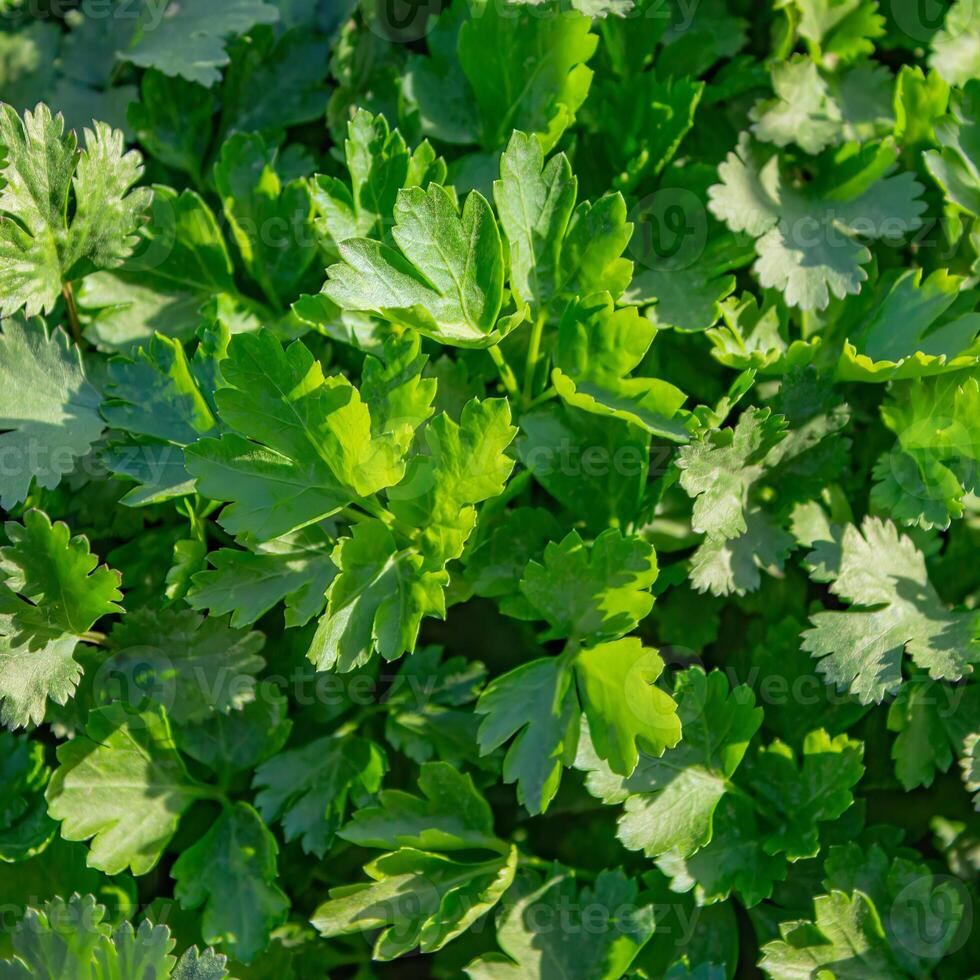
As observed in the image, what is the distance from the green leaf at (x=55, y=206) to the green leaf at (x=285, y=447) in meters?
0.28

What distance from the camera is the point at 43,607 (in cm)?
103

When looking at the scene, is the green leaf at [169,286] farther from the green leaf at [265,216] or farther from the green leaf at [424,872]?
the green leaf at [424,872]

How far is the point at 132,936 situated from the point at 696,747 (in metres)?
0.55

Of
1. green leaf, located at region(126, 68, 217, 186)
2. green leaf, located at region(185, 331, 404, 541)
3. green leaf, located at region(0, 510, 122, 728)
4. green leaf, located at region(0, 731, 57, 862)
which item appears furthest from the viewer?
green leaf, located at region(126, 68, 217, 186)

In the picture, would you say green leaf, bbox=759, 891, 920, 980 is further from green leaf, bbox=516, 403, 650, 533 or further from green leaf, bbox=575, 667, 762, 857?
green leaf, bbox=516, 403, 650, 533

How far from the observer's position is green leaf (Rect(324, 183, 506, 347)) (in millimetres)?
910

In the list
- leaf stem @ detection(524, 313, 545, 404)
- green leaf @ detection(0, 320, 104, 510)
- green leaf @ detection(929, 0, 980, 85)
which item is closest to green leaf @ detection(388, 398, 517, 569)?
leaf stem @ detection(524, 313, 545, 404)

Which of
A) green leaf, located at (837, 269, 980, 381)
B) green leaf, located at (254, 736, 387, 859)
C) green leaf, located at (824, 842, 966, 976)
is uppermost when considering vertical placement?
green leaf, located at (837, 269, 980, 381)

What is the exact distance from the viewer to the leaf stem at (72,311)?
1.11 metres

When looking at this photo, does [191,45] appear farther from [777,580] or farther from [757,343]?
[777,580]

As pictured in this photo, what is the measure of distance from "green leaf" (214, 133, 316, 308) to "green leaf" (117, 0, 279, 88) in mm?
96

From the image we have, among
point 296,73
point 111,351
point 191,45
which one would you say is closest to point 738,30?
point 296,73

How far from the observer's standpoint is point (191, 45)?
3.97 ft

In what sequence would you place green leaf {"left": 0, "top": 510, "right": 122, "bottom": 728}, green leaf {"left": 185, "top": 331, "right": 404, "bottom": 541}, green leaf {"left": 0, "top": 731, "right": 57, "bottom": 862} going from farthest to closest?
green leaf {"left": 0, "top": 731, "right": 57, "bottom": 862}, green leaf {"left": 0, "top": 510, "right": 122, "bottom": 728}, green leaf {"left": 185, "top": 331, "right": 404, "bottom": 541}
